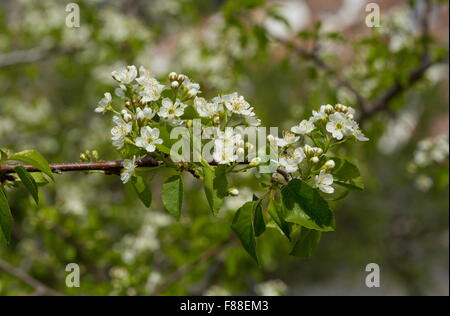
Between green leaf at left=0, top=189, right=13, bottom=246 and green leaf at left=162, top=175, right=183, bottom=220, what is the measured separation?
0.35 m

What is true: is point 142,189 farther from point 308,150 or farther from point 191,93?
point 308,150

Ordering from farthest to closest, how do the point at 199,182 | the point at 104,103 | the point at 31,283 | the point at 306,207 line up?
the point at 199,182, the point at 31,283, the point at 104,103, the point at 306,207

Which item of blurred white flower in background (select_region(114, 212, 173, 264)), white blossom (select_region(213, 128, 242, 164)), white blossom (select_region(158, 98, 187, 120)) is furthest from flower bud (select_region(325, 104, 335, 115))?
blurred white flower in background (select_region(114, 212, 173, 264))

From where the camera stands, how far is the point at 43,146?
498cm

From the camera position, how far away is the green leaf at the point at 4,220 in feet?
3.33

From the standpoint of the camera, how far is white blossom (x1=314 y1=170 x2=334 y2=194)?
1.00 meters

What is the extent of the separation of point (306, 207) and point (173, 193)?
299 millimetres

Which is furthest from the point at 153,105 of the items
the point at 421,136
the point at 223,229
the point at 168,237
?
the point at 421,136

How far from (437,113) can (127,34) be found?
775cm

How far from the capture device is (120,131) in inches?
41.5

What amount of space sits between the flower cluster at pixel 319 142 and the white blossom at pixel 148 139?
0.25 m

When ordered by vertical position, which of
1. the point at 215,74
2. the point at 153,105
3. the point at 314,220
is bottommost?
the point at 314,220

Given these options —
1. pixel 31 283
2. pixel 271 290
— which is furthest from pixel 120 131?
pixel 271 290

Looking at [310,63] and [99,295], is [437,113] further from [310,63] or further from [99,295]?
[99,295]
